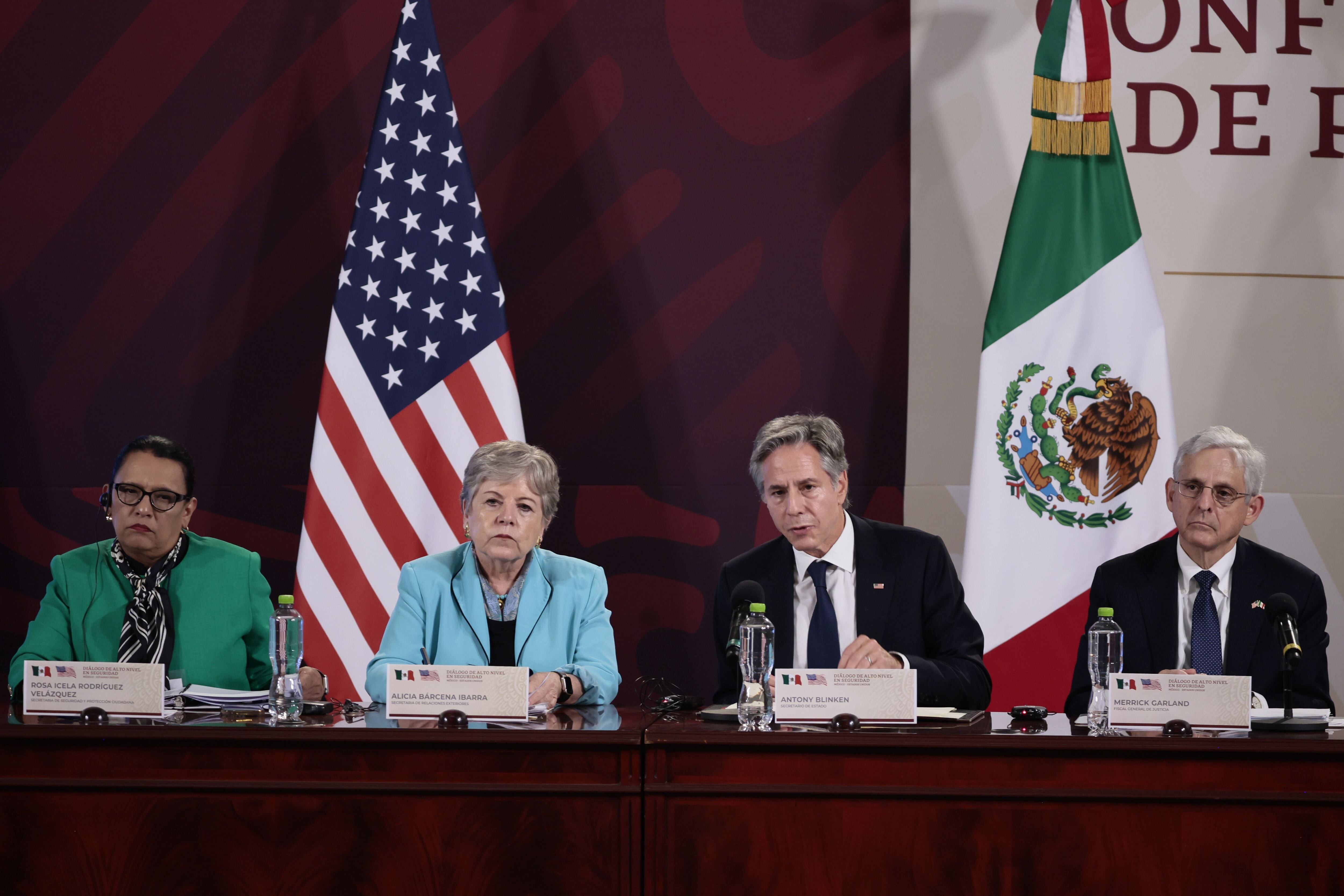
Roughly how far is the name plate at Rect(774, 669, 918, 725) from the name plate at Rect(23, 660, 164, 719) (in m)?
1.20

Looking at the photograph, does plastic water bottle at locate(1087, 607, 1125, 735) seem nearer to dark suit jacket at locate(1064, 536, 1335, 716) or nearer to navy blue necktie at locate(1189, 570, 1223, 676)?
dark suit jacket at locate(1064, 536, 1335, 716)

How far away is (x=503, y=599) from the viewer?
2877 millimetres

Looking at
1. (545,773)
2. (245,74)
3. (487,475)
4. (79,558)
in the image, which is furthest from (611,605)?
(245,74)

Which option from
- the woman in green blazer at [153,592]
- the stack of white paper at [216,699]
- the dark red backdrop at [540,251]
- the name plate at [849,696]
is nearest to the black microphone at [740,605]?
the name plate at [849,696]

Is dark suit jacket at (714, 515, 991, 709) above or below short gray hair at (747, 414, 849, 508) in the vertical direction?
below

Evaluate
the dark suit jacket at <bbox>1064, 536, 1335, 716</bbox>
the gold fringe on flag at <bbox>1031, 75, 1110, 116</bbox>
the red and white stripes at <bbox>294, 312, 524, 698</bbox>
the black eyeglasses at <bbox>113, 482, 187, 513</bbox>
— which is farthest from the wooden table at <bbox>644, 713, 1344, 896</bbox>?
the gold fringe on flag at <bbox>1031, 75, 1110, 116</bbox>

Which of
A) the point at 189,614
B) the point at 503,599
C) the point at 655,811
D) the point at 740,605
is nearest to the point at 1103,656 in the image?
the point at 740,605

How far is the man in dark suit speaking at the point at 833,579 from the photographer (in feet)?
9.51

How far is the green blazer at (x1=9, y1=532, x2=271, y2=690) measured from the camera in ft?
9.64

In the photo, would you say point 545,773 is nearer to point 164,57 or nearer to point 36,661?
point 36,661

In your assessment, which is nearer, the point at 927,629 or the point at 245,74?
the point at 927,629

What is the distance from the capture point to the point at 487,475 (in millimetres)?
2807

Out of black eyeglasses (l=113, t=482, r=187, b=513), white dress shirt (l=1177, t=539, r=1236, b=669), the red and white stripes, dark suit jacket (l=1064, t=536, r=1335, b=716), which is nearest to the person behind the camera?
dark suit jacket (l=1064, t=536, r=1335, b=716)

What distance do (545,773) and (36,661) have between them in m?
1.06
